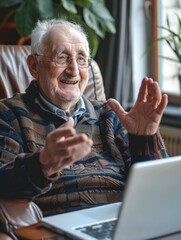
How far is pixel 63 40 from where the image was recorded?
7.47 ft

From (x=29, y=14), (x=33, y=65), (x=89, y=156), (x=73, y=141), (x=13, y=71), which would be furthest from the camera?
(x=29, y=14)

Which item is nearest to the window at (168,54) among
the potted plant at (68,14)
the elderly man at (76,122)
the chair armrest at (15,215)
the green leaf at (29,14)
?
the potted plant at (68,14)

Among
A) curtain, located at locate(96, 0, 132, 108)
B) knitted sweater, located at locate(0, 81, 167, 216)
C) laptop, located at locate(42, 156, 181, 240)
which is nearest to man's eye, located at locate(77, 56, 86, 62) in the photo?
knitted sweater, located at locate(0, 81, 167, 216)

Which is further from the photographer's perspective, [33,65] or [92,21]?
[92,21]

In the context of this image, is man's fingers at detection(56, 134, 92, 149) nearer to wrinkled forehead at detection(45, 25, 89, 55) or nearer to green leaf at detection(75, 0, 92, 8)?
wrinkled forehead at detection(45, 25, 89, 55)

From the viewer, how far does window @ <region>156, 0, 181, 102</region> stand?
3.97 m

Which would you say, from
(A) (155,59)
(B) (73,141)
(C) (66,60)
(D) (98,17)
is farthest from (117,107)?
(A) (155,59)

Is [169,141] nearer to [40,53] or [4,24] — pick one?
[4,24]

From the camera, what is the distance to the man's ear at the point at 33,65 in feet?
7.70

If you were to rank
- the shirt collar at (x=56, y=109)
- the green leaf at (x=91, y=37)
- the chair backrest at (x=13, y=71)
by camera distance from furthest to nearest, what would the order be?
the green leaf at (x=91, y=37)
the chair backrest at (x=13, y=71)
the shirt collar at (x=56, y=109)

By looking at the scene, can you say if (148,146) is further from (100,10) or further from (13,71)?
(100,10)

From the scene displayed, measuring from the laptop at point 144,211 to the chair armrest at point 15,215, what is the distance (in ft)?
0.44

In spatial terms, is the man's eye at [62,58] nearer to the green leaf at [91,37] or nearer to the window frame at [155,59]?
the green leaf at [91,37]

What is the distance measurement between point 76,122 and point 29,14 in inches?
53.4
